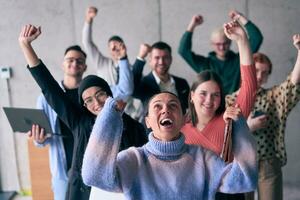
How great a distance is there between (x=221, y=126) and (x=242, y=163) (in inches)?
26.9

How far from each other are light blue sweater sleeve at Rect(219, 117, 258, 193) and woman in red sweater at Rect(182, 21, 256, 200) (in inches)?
19.4

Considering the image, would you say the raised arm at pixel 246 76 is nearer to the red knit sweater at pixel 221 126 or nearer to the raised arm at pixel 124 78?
the red knit sweater at pixel 221 126

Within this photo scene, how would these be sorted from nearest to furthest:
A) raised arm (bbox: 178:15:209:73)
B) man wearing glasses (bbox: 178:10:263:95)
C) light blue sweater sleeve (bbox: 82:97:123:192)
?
light blue sweater sleeve (bbox: 82:97:123:192)
man wearing glasses (bbox: 178:10:263:95)
raised arm (bbox: 178:15:209:73)

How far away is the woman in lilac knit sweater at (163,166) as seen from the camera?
53.9 inches

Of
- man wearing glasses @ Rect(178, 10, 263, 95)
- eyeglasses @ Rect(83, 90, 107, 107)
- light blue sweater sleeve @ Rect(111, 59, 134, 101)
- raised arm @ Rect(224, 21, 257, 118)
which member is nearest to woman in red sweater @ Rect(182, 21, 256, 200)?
raised arm @ Rect(224, 21, 257, 118)

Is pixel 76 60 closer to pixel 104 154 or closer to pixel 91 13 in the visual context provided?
pixel 91 13

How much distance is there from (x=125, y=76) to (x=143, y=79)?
0.85 ft

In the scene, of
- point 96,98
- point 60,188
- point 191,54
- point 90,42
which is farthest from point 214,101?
point 90,42

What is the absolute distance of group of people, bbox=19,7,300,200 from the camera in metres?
1.39

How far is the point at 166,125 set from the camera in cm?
150

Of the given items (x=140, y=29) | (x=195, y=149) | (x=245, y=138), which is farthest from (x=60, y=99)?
(x=140, y=29)

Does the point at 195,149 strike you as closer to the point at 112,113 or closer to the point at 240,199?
the point at 112,113

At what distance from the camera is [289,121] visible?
4.00 metres

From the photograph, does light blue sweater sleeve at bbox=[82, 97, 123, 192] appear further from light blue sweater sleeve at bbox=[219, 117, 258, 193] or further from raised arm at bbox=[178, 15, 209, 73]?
raised arm at bbox=[178, 15, 209, 73]
